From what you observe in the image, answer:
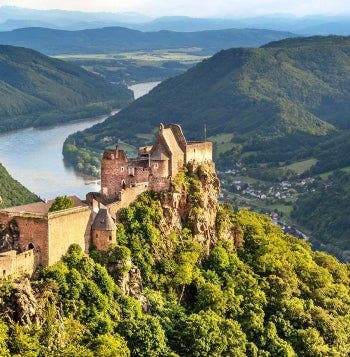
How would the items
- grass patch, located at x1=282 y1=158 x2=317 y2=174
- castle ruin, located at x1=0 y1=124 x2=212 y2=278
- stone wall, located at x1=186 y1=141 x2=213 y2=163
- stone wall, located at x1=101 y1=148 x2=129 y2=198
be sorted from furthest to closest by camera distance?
1. grass patch, located at x1=282 y1=158 x2=317 y2=174
2. stone wall, located at x1=186 y1=141 x2=213 y2=163
3. stone wall, located at x1=101 y1=148 x2=129 y2=198
4. castle ruin, located at x1=0 y1=124 x2=212 y2=278

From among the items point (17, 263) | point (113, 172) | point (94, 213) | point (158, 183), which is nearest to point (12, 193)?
point (113, 172)

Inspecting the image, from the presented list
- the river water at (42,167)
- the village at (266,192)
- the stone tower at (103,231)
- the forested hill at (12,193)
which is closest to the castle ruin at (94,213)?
the stone tower at (103,231)

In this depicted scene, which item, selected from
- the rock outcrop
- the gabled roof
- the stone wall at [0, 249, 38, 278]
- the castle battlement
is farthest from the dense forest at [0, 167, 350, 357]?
the gabled roof

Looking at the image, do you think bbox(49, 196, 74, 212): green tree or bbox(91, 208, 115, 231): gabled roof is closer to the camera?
bbox(91, 208, 115, 231): gabled roof

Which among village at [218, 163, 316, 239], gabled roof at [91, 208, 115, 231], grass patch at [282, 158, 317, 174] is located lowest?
village at [218, 163, 316, 239]

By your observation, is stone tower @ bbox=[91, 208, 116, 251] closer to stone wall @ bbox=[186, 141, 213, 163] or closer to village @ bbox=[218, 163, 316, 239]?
stone wall @ bbox=[186, 141, 213, 163]

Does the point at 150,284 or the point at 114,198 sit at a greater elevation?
the point at 114,198

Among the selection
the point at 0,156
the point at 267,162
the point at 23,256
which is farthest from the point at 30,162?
the point at 23,256

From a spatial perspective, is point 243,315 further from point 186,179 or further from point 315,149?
point 315,149
